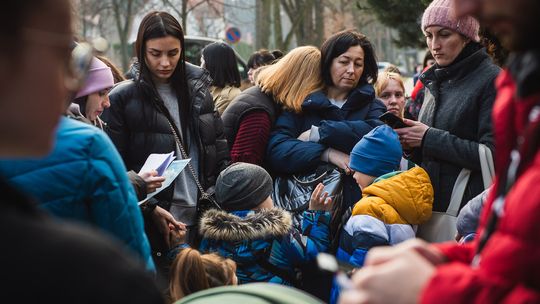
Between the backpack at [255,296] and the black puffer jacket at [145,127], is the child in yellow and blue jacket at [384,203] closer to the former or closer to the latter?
the black puffer jacket at [145,127]

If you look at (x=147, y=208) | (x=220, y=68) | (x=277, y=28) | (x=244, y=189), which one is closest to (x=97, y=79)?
(x=147, y=208)

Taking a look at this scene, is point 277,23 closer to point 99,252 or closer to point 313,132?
point 313,132

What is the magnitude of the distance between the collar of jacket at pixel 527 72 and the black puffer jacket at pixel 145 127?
3520mm

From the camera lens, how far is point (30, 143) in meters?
1.41

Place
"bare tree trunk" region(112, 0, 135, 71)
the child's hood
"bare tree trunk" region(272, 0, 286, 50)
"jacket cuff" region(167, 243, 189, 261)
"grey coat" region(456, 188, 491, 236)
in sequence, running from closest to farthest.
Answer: "grey coat" region(456, 188, 491, 236) < the child's hood < "jacket cuff" region(167, 243, 189, 261) < "bare tree trunk" region(272, 0, 286, 50) < "bare tree trunk" region(112, 0, 135, 71)

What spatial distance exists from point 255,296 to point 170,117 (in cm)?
319

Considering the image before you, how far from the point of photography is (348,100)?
525 centimetres

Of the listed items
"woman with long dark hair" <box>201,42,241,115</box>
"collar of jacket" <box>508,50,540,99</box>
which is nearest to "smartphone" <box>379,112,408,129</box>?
"woman with long dark hair" <box>201,42,241,115</box>

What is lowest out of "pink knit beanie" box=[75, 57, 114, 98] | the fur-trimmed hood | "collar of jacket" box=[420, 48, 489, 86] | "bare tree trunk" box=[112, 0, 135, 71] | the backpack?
"bare tree trunk" box=[112, 0, 135, 71]

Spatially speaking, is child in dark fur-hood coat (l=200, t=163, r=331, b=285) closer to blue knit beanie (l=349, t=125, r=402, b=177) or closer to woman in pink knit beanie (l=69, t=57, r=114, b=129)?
blue knit beanie (l=349, t=125, r=402, b=177)

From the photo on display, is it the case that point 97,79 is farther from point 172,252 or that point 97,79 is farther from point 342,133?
point 342,133

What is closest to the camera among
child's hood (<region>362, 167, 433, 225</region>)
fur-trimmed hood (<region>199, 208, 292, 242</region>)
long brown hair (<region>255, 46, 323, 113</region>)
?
fur-trimmed hood (<region>199, 208, 292, 242</region>)

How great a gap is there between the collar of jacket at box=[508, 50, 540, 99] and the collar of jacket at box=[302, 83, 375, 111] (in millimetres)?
3637

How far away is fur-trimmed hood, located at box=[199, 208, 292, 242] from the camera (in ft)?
14.1
